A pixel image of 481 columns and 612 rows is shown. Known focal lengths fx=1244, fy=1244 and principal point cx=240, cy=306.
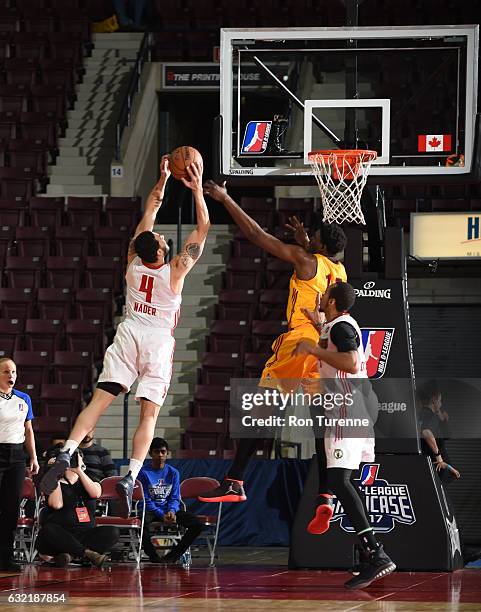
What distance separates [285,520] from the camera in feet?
49.0

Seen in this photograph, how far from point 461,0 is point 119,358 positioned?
15319 millimetres

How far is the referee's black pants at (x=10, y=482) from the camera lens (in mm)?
11570

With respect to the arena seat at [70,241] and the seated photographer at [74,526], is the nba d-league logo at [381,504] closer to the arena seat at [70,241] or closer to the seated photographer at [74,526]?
the seated photographer at [74,526]

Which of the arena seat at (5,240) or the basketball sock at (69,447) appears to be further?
the arena seat at (5,240)

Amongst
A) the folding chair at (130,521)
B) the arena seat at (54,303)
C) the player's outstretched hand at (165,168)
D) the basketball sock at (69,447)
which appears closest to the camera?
the basketball sock at (69,447)

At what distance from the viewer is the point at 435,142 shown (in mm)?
10875

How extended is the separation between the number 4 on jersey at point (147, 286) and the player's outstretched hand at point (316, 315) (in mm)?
1110

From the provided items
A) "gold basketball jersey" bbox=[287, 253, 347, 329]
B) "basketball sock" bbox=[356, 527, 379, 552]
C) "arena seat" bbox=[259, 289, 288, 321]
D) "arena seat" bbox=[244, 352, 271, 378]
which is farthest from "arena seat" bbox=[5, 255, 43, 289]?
"basketball sock" bbox=[356, 527, 379, 552]

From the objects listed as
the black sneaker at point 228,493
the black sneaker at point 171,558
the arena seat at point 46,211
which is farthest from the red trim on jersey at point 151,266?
the arena seat at point 46,211

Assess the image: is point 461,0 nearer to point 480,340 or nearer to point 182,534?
point 480,340

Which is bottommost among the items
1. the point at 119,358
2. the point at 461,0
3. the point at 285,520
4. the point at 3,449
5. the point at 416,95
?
the point at 285,520

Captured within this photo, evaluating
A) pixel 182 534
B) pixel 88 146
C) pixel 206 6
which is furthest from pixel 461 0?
pixel 182 534

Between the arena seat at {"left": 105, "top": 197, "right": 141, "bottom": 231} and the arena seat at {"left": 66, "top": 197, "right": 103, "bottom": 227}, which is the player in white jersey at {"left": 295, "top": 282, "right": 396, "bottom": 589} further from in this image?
the arena seat at {"left": 66, "top": 197, "right": 103, "bottom": 227}

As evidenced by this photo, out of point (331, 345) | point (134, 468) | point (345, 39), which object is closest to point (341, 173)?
point (345, 39)
